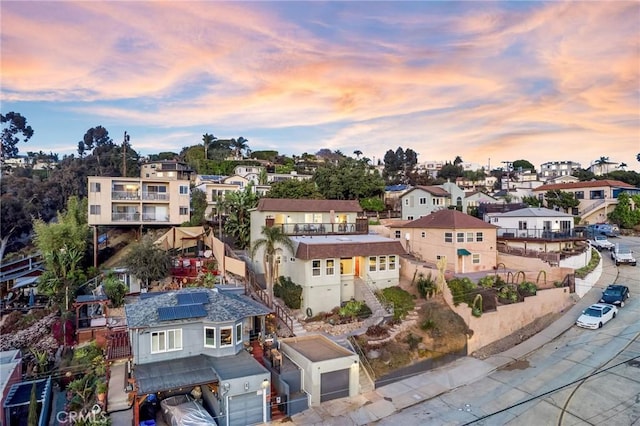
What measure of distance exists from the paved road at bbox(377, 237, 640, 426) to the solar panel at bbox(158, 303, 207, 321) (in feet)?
30.4

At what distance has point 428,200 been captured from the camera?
47.2 metres

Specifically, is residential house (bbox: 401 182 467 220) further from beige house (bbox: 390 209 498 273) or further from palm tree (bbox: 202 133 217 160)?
palm tree (bbox: 202 133 217 160)

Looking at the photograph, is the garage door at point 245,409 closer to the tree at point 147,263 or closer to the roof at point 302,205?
the tree at point 147,263

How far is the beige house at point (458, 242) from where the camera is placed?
3109 centimetres

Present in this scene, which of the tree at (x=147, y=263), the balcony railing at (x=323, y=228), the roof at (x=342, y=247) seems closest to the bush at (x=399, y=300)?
the roof at (x=342, y=247)

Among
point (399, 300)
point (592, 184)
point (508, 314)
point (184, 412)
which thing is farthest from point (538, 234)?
point (184, 412)

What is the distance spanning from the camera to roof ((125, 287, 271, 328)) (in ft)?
55.9

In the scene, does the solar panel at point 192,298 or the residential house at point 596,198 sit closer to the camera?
the solar panel at point 192,298

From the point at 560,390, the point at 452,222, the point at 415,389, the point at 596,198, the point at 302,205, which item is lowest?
the point at 415,389

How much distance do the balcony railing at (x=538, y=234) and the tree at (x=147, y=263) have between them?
97.0ft

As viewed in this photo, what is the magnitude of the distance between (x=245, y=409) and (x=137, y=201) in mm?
26599

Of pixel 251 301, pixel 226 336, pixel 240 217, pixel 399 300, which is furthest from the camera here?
pixel 240 217

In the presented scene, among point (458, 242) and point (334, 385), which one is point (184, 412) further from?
point (458, 242)

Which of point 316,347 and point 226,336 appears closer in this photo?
point 226,336
